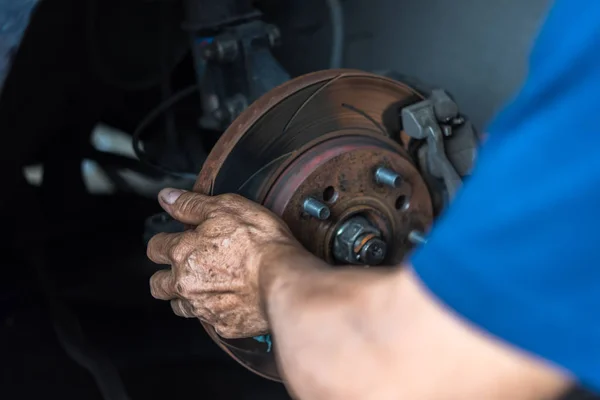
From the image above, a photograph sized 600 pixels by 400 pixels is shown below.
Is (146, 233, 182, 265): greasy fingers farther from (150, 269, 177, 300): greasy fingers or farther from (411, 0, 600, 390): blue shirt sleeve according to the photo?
(411, 0, 600, 390): blue shirt sleeve

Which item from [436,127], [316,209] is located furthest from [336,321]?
[436,127]

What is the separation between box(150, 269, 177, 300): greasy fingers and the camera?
0.65 meters

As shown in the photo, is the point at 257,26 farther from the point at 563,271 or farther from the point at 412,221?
the point at 563,271

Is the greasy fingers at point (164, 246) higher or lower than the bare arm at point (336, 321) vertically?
lower

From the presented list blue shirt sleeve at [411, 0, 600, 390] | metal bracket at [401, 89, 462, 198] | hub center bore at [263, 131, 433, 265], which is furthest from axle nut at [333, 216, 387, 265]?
blue shirt sleeve at [411, 0, 600, 390]

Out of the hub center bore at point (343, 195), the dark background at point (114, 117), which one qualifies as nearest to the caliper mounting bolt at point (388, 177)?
the hub center bore at point (343, 195)

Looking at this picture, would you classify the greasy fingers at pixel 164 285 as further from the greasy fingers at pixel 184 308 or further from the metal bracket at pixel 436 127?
the metal bracket at pixel 436 127

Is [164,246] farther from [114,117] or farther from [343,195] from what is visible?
[114,117]

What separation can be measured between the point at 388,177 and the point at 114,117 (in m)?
0.83

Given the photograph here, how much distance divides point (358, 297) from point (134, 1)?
3.17 ft

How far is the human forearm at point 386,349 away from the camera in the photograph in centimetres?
33

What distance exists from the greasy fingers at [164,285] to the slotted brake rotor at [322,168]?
65 mm

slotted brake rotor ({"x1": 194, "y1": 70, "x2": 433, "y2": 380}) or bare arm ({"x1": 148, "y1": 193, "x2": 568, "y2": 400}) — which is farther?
slotted brake rotor ({"x1": 194, "y1": 70, "x2": 433, "y2": 380})

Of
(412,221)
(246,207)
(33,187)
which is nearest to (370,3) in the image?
(412,221)
